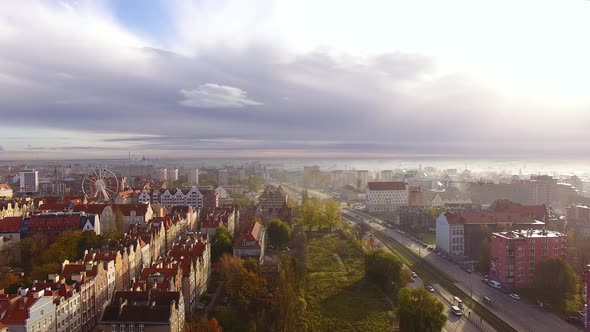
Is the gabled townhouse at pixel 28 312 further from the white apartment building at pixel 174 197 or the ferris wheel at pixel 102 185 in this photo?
the ferris wheel at pixel 102 185

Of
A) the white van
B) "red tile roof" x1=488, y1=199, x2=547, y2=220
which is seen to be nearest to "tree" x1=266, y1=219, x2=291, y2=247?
the white van

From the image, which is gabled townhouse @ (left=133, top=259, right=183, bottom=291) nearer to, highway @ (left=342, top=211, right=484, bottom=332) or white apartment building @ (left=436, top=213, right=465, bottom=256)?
highway @ (left=342, top=211, right=484, bottom=332)

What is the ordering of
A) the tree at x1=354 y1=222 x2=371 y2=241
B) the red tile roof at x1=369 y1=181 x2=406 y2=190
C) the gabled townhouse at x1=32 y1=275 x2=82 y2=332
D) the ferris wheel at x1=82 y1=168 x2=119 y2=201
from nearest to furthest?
the gabled townhouse at x1=32 y1=275 x2=82 y2=332 < the tree at x1=354 y1=222 x2=371 y2=241 < the ferris wheel at x1=82 y1=168 x2=119 y2=201 < the red tile roof at x1=369 y1=181 x2=406 y2=190

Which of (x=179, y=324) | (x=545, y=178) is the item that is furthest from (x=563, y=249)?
(x=545, y=178)

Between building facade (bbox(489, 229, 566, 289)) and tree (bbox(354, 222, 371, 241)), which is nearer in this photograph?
building facade (bbox(489, 229, 566, 289))

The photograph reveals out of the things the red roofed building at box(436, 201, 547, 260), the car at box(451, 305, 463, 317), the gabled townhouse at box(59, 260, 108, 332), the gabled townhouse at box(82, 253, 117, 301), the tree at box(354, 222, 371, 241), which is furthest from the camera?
the tree at box(354, 222, 371, 241)

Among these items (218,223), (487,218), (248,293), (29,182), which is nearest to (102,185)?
(218,223)

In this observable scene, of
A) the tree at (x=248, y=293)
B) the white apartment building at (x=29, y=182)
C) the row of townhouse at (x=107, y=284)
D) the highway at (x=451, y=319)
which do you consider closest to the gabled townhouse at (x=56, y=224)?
the row of townhouse at (x=107, y=284)
